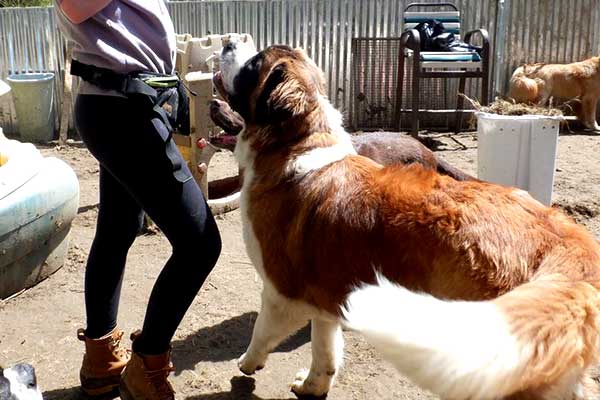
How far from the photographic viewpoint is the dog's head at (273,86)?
309 cm

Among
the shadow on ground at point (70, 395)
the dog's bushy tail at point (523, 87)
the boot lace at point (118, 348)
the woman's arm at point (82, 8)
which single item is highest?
the woman's arm at point (82, 8)

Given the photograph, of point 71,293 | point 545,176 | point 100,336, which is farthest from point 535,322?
point 545,176

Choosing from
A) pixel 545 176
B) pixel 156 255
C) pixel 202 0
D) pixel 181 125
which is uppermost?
pixel 202 0

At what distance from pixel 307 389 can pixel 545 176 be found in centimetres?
305

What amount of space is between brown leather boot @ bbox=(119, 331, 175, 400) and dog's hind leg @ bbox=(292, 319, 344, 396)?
71cm

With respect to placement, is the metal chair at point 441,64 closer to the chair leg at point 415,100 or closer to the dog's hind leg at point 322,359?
the chair leg at point 415,100

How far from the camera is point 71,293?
15.0 ft

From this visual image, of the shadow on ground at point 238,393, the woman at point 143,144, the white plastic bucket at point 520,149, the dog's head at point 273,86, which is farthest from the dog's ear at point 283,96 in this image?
the white plastic bucket at point 520,149

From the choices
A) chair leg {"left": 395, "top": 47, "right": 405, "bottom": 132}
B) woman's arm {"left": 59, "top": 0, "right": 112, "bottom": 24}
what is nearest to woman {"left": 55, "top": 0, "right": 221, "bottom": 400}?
woman's arm {"left": 59, "top": 0, "right": 112, "bottom": 24}

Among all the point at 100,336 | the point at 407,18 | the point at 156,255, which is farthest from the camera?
the point at 407,18

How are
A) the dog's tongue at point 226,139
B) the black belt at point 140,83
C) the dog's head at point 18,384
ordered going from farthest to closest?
the dog's tongue at point 226,139
the black belt at point 140,83
the dog's head at point 18,384

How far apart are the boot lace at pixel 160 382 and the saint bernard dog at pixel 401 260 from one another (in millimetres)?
502

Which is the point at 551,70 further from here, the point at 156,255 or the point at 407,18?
the point at 156,255

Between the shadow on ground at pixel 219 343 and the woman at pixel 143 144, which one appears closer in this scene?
the woman at pixel 143 144
